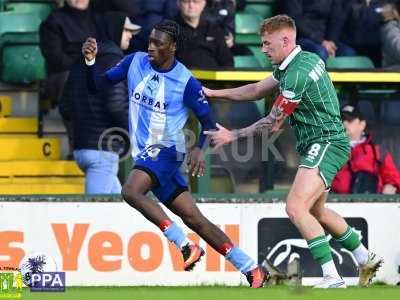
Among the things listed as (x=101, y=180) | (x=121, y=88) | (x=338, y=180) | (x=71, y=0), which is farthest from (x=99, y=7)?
(x=338, y=180)

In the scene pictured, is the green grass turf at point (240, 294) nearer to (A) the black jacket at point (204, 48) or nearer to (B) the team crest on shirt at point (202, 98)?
(B) the team crest on shirt at point (202, 98)

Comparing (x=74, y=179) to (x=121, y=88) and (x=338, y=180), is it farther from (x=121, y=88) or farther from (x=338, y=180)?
(x=338, y=180)

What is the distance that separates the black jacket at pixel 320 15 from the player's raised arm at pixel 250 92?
4.01 meters

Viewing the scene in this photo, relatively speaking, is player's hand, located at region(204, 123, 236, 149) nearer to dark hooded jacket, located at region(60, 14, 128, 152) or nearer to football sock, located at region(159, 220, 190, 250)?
football sock, located at region(159, 220, 190, 250)

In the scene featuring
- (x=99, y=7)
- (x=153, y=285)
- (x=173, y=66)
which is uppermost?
(x=99, y=7)

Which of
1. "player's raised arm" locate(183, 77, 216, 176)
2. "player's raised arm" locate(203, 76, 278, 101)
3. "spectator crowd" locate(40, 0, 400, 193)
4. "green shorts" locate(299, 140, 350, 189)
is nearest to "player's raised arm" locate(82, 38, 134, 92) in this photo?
"player's raised arm" locate(183, 77, 216, 176)

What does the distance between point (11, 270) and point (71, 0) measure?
3.20 metres

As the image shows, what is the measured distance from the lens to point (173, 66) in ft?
34.2

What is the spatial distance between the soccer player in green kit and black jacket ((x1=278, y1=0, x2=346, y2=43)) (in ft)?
14.2

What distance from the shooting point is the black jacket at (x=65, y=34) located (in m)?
13.5

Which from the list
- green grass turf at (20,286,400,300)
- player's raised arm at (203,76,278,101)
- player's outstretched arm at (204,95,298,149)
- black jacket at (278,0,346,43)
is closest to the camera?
green grass turf at (20,286,400,300)

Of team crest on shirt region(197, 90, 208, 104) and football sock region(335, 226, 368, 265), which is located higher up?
team crest on shirt region(197, 90, 208, 104)

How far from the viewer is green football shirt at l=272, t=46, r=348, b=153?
970cm

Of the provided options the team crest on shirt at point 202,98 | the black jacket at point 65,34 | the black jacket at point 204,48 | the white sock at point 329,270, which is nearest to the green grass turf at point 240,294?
the white sock at point 329,270
